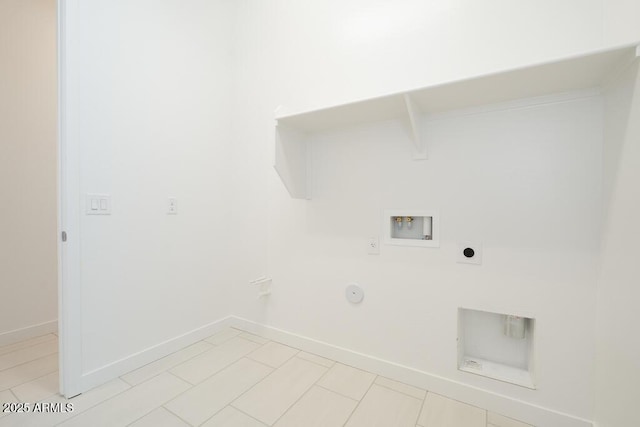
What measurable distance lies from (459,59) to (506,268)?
1.05m

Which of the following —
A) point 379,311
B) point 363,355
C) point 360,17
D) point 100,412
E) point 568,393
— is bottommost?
point 100,412

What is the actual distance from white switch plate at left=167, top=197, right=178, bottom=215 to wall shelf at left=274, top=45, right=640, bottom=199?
824 mm

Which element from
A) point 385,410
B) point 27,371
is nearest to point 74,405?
point 27,371

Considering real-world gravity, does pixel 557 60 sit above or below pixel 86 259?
above

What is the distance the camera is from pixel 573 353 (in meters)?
1.11

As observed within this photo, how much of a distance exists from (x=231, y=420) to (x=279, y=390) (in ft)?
0.92

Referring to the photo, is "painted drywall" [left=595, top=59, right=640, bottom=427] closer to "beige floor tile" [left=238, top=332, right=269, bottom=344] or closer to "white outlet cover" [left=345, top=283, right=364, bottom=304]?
"white outlet cover" [left=345, top=283, right=364, bottom=304]

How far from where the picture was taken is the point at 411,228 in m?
1.49

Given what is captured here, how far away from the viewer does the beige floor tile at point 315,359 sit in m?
1.67

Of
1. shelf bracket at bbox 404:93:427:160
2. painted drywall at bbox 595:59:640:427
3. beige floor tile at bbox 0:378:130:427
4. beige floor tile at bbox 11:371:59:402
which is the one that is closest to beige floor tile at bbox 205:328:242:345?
beige floor tile at bbox 0:378:130:427

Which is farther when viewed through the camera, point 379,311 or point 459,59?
point 379,311

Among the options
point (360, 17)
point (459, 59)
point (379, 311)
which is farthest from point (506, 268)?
point (360, 17)

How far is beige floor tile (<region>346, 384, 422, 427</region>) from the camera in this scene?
1.20 metres

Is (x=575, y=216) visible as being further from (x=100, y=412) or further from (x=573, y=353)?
(x=100, y=412)
